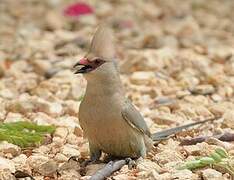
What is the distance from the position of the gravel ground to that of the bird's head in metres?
0.56

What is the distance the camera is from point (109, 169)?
4.39 m

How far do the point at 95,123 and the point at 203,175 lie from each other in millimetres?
705

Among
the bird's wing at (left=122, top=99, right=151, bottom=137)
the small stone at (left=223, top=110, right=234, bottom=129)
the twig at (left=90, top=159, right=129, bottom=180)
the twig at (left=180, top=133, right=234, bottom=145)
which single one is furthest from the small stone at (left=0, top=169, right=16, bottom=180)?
the small stone at (left=223, top=110, right=234, bottom=129)

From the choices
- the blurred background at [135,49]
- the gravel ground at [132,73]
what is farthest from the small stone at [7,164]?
Answer: the blurred background at [135,49]

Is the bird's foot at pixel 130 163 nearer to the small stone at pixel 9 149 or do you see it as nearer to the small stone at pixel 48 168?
the small stone at pixel 48 168

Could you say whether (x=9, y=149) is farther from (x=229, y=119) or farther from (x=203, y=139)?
(x=229, y=119)

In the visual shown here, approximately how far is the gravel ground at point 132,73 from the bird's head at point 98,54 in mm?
562

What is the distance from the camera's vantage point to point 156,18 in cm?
899

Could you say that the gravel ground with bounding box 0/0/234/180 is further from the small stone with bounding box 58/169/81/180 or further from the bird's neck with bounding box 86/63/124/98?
the bird's neck with bounding box 86/63/124/98

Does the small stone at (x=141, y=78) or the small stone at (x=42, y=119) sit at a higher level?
the small stone at (x=141, y=78)

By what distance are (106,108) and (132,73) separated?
229cm

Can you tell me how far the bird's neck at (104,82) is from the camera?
4.56 meters

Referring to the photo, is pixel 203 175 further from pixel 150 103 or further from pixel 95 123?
pixel 150 103

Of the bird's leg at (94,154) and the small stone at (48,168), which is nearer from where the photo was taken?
the small stone at (48,168)
